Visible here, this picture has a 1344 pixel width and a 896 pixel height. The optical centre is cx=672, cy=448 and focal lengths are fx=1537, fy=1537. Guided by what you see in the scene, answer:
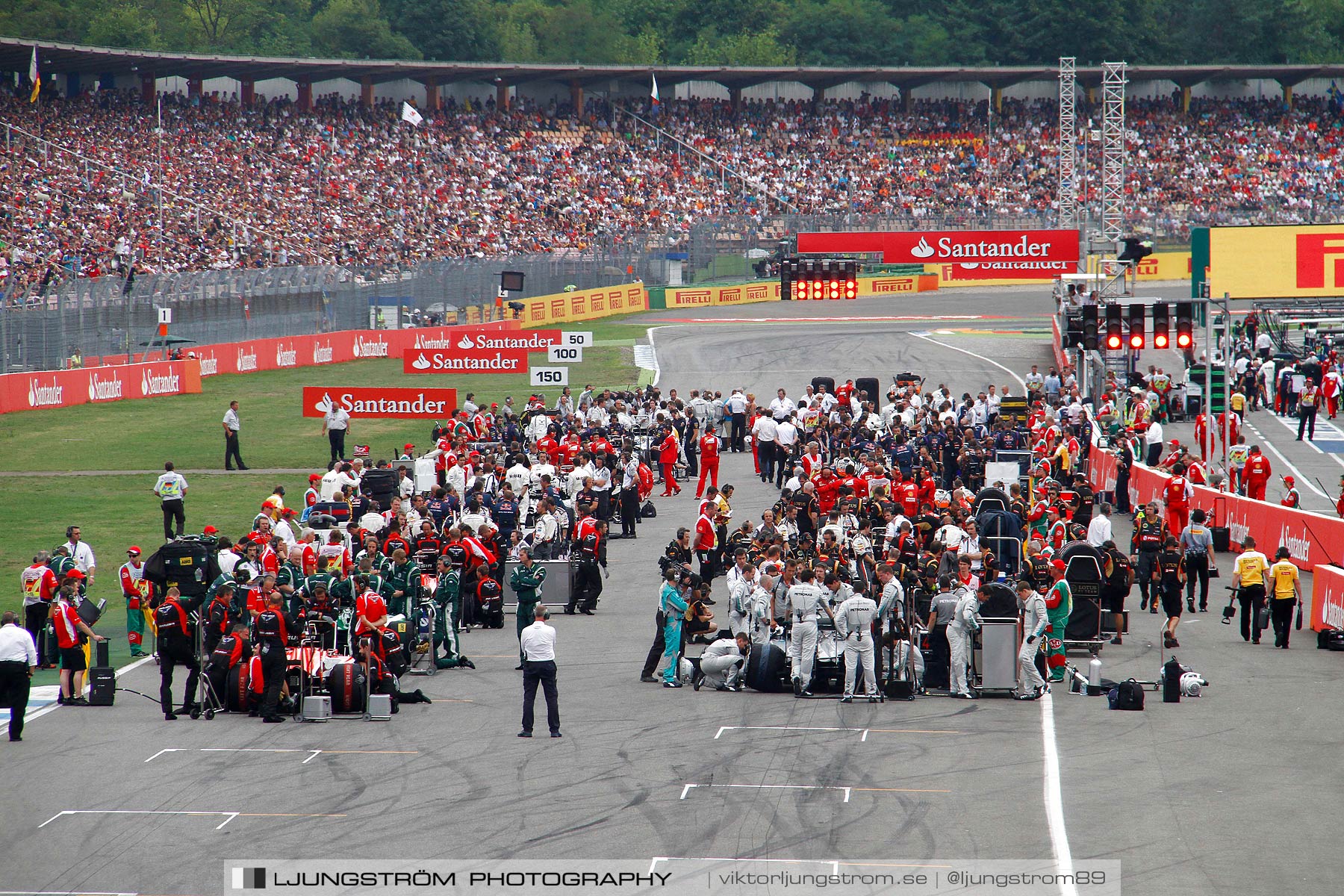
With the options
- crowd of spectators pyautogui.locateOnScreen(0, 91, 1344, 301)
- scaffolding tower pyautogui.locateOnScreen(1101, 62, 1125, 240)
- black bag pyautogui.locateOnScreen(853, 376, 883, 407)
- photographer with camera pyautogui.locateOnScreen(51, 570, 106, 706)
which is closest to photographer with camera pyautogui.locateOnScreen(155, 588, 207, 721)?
photographer with camera pyautogui.locateOnScreen(51, 570, 106, 706)

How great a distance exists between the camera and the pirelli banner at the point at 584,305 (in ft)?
184

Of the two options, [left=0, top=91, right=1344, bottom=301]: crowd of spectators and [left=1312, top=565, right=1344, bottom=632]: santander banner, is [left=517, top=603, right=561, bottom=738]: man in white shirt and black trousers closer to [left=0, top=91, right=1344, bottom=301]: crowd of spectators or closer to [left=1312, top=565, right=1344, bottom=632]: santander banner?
[left=1312, top=565, right=1344, bottom=632]: santander banner

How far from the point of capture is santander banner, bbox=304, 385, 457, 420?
2938cm

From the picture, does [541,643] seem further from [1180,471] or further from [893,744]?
[1180,471]

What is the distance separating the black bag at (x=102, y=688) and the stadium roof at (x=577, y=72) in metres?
50.4

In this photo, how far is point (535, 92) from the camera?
77.1 metres

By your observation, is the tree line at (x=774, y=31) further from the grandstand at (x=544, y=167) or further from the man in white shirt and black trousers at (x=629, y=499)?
the man in white shirt and black trousers at (x=629, y=499)

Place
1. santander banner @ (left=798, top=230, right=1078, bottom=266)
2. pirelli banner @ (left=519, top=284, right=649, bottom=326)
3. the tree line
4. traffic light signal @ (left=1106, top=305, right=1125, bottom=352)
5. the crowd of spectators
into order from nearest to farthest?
traffic light signal @ (left=1106, top=305, right=1125, bottom=352), santander banner @ (left=798, top=230, right=1078, bottom=266), the crowd of spectators, pirelli banner @ (left=519, top=284, right=649, bottom=326), the tree line

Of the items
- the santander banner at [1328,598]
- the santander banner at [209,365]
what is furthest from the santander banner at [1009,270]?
the santander banner at [1328,598]

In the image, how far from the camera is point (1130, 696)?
49.4 ft

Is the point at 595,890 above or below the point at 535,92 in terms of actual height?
below

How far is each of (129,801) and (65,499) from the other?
60.1 feet

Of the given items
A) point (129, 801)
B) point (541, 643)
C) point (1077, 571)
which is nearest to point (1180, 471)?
point (1077, 571)

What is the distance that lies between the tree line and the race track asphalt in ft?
277
